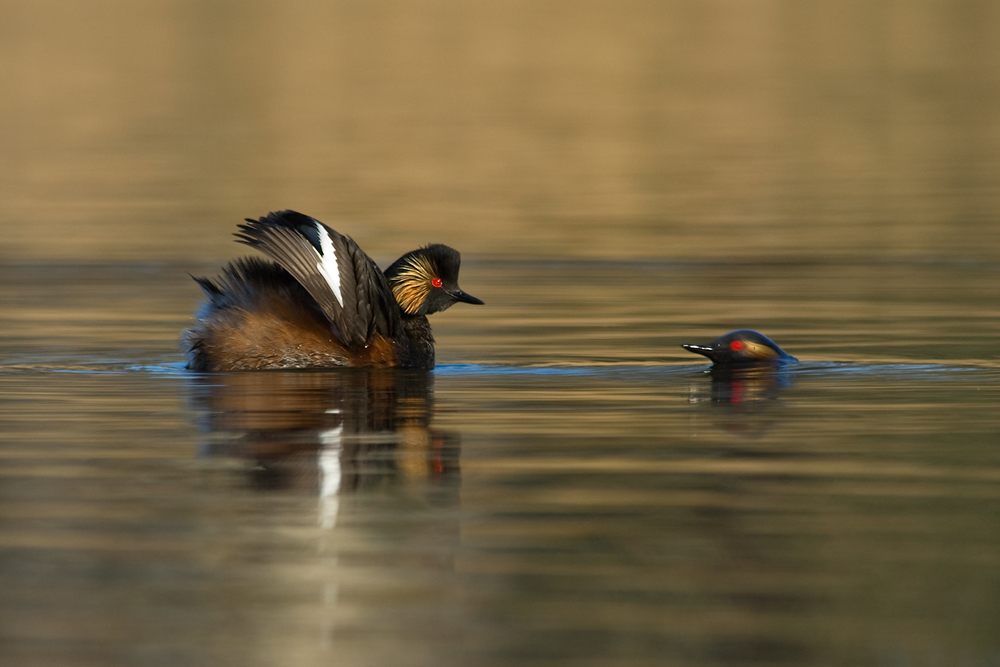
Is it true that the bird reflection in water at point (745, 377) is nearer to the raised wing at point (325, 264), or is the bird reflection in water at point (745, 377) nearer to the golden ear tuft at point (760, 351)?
the golden ear tuft at point (760, 351)

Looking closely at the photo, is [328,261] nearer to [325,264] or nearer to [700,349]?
[325,264]

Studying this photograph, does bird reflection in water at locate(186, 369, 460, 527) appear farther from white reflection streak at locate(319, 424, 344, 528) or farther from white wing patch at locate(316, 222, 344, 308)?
white wing patch at locate(316, 222, 344, 308)

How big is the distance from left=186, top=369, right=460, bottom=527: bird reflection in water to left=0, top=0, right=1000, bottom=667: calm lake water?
0.12 feet

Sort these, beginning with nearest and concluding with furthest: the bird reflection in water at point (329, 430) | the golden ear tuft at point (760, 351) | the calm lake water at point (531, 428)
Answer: the calm lake water at point (531, 428), the bird reflection in water at point (329, 430), the golden ear tuft at point (760, 351)

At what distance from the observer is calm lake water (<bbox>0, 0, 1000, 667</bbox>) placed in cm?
570

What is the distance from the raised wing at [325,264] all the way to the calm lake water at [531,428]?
0.38 m

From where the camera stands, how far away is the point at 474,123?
4012 centimetres

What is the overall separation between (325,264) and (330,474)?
11.1 feet

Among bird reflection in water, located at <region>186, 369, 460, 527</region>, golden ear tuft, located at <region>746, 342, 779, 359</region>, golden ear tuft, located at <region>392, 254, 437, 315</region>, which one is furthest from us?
golden ear tuft, located at <region>392, 254, 437, 315</region>

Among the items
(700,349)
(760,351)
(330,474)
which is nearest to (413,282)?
(700,349)

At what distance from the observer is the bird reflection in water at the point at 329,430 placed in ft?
25.7

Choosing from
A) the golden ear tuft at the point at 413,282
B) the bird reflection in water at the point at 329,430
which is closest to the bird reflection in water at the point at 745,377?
the bird reflection in water at the point at 329,430

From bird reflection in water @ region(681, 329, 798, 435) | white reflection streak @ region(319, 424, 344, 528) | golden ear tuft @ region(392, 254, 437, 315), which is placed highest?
golden ear tuft @ region(392, 254, 437, 315)

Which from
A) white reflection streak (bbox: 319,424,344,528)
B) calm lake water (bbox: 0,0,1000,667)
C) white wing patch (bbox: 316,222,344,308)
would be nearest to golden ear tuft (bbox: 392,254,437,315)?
calm lake water (bbox: 0,0,1000,667)
